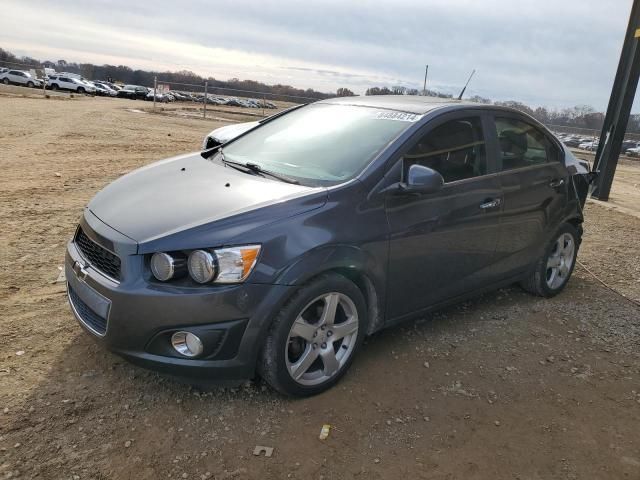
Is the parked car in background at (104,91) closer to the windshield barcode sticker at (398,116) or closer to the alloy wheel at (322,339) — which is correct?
the windshield barcode sticker at (398,116)

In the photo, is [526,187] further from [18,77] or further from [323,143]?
[18,77]

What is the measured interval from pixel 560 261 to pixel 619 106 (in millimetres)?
6925

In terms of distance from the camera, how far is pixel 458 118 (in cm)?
388

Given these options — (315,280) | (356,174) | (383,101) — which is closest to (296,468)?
(315,280)

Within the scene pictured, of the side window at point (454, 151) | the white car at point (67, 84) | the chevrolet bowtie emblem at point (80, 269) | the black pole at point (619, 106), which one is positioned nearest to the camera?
the chevrolet bowtie emblem at point (80, 269)

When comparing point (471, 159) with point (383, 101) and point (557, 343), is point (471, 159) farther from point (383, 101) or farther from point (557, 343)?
point (557, 343)

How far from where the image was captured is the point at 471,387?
3.43 metres

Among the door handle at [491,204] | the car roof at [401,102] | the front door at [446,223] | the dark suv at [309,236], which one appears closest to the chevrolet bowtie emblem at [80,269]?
the dark suv at [309,236]

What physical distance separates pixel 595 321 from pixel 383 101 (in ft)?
8.45

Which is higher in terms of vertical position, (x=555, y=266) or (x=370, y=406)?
(x=555, y=266)

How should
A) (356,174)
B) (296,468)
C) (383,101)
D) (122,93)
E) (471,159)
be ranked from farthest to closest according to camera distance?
(122,93)
(383,101)
(471,159)
(356,174)
(296,468)

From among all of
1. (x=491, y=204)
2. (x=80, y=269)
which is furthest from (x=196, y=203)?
(x=491, y=204)

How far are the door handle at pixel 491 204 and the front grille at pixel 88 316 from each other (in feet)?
8.56

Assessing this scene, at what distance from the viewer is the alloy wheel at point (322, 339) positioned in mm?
3020
